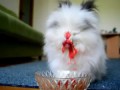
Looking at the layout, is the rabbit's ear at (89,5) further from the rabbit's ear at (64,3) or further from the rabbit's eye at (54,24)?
the rabbit's eye at (54,24)

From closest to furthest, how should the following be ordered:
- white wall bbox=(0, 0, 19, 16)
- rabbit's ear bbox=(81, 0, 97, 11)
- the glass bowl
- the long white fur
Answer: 1. the glass bowl
2. the long white fur
3. rabbit's ear bbox=(81, 0, 97, 11)
4. white wall bbox=(0, 0, 19, 16)

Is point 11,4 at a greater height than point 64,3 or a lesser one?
greater

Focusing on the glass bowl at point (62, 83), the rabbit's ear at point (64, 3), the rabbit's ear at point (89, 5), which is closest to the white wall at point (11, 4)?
the rabbit's ear at point (64, 3)

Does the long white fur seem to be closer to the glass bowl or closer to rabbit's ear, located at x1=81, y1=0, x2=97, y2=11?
rabbit's ear, located at x1=81, y1=0, x2=97, y2=11

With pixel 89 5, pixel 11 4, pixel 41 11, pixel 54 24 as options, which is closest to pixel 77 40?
pixel 54 24

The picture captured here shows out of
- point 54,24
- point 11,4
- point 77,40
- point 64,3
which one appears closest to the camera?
point 77,40

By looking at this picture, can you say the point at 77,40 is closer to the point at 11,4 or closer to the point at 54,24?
the point at 54,24

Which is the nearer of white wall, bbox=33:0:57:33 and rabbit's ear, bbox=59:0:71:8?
rabbit's ear, bbox=59:0:71:8

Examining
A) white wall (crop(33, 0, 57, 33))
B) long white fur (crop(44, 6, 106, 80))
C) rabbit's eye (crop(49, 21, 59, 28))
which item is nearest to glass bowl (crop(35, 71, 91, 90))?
long white fur (crop(44, 6, 106, 80))

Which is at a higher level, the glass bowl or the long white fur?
the long white fur

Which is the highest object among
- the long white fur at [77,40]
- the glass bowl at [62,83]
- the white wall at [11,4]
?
the white wall at [11,4]
